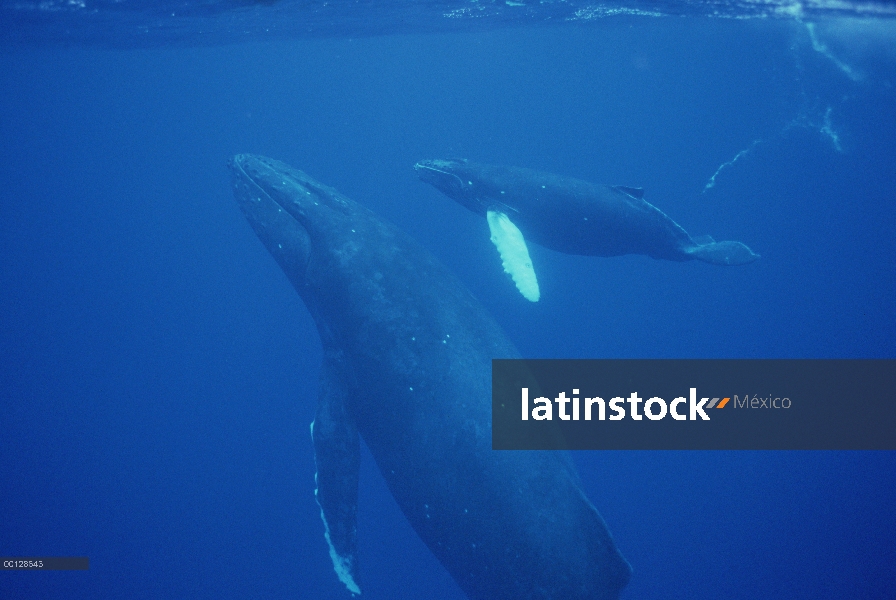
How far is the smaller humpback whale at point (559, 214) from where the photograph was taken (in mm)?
10609

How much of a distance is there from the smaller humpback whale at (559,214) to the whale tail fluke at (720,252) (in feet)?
0.09

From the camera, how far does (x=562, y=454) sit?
6746 millimetres

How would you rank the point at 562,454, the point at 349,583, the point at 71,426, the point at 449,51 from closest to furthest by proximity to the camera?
1. the point at 562,454
2. the point at 349,583
3. the point at 71,426
4. the point at 449,51

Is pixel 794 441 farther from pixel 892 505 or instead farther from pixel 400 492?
pixel 400 492

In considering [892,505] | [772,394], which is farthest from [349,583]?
[892,505]

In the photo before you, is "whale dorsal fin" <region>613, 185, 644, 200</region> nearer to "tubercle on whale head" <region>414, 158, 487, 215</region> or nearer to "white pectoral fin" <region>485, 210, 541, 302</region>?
"white pectoral fin" <region>485, 210, 541, 302</region>

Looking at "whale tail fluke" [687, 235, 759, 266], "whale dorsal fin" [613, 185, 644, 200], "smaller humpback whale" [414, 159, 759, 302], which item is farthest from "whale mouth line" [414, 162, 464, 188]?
"whale tail fluke" [687, 235, 759, 266]

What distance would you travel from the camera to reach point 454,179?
11.6m

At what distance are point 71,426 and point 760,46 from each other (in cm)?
4344
